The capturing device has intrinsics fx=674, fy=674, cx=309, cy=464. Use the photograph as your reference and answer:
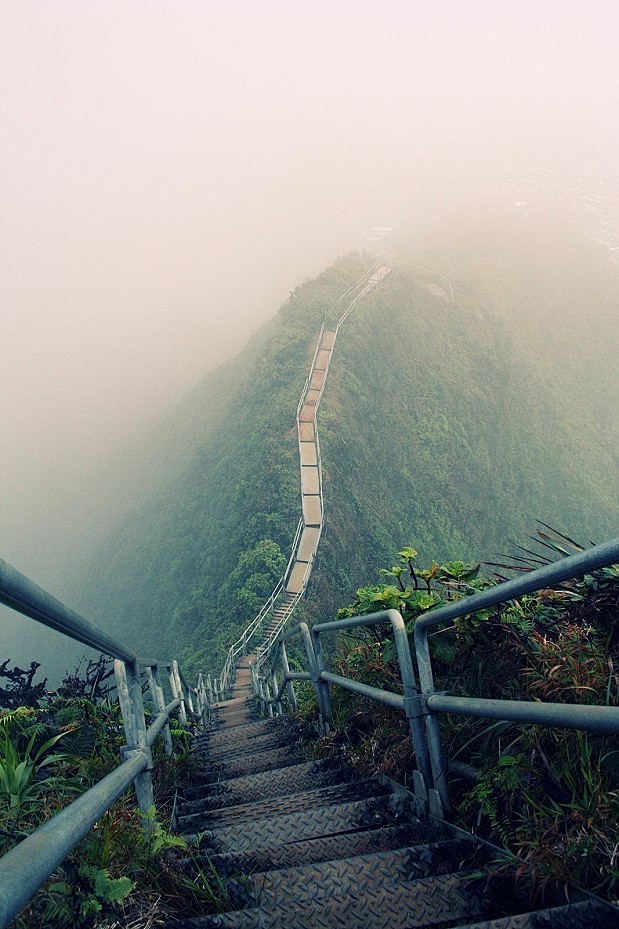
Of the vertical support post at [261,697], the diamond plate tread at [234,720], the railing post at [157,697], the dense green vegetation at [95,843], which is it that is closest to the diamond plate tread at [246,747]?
the railing post at [157,697]

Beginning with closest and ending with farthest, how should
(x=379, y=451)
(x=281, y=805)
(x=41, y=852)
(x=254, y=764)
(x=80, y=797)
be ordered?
(x=41, y=852) < (x=80, y=797) < (x=281, y=805) < (x=254, y=764) < (x=379, y=451)

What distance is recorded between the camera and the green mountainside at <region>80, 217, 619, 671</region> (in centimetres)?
3647

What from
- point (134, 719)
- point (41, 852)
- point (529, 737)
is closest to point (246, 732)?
point (134, 719)

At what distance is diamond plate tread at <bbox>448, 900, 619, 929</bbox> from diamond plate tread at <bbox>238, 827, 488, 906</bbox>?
0.43 metres

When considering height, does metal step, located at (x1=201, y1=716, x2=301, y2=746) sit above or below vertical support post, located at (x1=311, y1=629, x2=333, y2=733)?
below

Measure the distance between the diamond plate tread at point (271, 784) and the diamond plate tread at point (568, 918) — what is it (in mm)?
1678

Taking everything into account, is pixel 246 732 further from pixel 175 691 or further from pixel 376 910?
pixel 376 910

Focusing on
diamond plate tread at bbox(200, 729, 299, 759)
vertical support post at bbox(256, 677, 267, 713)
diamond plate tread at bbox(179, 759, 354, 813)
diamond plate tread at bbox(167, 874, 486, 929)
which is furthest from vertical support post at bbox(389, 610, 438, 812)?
vertical support post at bbox(256, 677, 267, 713)

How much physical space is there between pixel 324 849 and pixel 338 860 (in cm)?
23

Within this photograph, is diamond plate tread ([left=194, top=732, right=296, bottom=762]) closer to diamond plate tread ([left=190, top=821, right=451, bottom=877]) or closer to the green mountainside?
diamond plate tread ([left=190, top=821, right=451, bottom=877])

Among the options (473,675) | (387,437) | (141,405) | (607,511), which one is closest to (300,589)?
(387,437)

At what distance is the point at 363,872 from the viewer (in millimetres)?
1953

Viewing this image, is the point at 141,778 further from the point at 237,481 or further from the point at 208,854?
the point at 237,481

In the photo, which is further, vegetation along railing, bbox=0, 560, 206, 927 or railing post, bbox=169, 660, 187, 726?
railing post, bbox=169, 660, 187, 726
